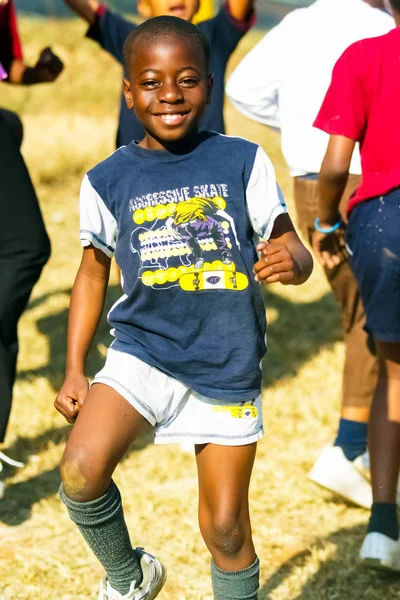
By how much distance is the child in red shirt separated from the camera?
3180 mm

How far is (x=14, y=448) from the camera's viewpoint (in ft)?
15.0

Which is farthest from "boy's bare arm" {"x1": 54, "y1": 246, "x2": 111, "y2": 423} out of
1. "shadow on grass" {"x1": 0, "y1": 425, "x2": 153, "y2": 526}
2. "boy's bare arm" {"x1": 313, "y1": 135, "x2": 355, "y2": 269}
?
"shadow on grass" {"x1": 0, "y1": 425, "x2": 153, "y2": 526}

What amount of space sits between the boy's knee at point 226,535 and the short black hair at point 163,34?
125 cm

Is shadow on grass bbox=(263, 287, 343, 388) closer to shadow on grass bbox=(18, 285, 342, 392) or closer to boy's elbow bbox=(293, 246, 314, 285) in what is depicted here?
shadow on grass bbox=(18, 285, 342, 392)

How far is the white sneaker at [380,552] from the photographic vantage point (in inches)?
131

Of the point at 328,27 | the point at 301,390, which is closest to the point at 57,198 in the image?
the point at 301,390

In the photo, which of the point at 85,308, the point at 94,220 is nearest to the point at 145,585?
the point at 85,308

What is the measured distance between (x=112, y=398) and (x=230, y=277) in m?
0.45

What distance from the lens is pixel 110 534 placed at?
2.79m

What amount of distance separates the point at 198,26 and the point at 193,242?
2.16 meters

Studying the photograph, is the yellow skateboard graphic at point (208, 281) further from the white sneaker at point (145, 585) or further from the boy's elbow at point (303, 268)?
the white sneaker at point (145, 585)

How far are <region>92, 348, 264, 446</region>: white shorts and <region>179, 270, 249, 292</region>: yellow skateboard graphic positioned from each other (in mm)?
250

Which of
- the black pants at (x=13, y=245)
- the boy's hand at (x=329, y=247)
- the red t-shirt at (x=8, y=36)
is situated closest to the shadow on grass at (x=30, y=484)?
the black pants at (x=13, y=245)

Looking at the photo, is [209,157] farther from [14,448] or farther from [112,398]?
[14,448]
